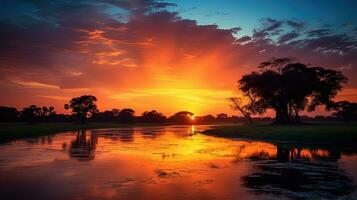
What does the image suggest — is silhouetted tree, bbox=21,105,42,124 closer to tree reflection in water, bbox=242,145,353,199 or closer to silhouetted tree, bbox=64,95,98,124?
silhouetted tree, bbox=64,95,98,124

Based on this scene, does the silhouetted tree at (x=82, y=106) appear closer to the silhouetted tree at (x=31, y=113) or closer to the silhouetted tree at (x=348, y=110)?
the silhouetted tree at (x=31, y=113)

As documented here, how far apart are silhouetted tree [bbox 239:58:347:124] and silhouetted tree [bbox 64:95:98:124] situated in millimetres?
111040

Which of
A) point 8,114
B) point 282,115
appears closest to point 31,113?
point 8,114

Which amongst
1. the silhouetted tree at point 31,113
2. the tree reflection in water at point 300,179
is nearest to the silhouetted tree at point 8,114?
the silhouetted tree at point 31,113

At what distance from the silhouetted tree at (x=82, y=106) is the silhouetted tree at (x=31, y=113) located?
18.5m

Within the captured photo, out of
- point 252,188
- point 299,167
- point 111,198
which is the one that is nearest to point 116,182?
point 111,198

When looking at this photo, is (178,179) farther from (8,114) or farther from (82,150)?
(8,114)

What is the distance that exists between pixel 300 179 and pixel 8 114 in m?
182

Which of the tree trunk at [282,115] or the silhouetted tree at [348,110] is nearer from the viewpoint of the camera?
the tree trunk at [282,115]

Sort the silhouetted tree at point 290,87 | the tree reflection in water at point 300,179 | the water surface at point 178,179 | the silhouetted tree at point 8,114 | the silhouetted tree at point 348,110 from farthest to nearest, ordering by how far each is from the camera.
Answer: the silhouetted tree at point 8,114, the silhouetted tree at point 348,110, the silhouetted tree at point 290,87, the tree reflection in water at point 300,179, the water surface at point 178,179

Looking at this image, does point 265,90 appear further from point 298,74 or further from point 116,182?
point 116,182

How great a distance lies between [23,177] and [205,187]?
10686 mm

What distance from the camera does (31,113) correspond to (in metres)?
175

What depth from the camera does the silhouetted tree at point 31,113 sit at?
573 ft
